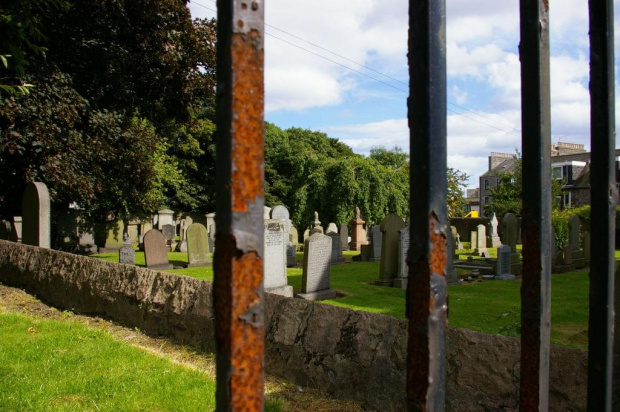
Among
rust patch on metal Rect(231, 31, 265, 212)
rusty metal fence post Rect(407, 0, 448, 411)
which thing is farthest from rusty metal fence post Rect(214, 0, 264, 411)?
rusty metal fence post Rect(407, 0, 448, 411)

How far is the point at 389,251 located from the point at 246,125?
1212 cm

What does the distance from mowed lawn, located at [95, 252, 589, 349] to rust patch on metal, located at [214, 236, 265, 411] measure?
5626mm

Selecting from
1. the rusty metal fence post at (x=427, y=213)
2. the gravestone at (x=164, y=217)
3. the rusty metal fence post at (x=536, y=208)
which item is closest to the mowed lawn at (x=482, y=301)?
the rusty metal fence post at (x=536, y=208)

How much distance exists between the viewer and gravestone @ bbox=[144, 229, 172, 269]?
49.8ft

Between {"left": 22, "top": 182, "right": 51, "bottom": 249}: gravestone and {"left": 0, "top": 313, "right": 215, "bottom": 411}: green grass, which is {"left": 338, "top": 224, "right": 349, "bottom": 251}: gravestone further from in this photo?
{"left": 0, "top": 313, "right": 215, "bottom": 411}: green grass

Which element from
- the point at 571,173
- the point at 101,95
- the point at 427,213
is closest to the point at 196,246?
the point at 101,95

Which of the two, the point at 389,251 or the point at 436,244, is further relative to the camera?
the point at 389,251

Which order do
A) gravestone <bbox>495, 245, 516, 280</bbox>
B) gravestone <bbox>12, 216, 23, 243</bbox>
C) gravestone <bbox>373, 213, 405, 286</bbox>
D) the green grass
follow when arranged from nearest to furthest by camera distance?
the green grass < gravestone <bbox>373, 213, 405, 286</bbox> < gravestone <bbox>495, 245, 516, 280</bbox> < gravestone <bbox>12, 216, 23, 243</bbox>

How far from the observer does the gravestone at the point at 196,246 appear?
15773 mm

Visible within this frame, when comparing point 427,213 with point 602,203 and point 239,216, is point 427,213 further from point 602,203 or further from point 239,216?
point 602,203

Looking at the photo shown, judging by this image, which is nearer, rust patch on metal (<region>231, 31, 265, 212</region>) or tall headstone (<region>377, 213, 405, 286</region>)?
rust patch on metal (<region>231, 31, 265, 212</region>)

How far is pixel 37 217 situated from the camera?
10.3 m

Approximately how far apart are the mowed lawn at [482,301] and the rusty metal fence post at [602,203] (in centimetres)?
466

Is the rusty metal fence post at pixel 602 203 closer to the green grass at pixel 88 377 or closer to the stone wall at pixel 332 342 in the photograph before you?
the stone wall at pixel 332 342
